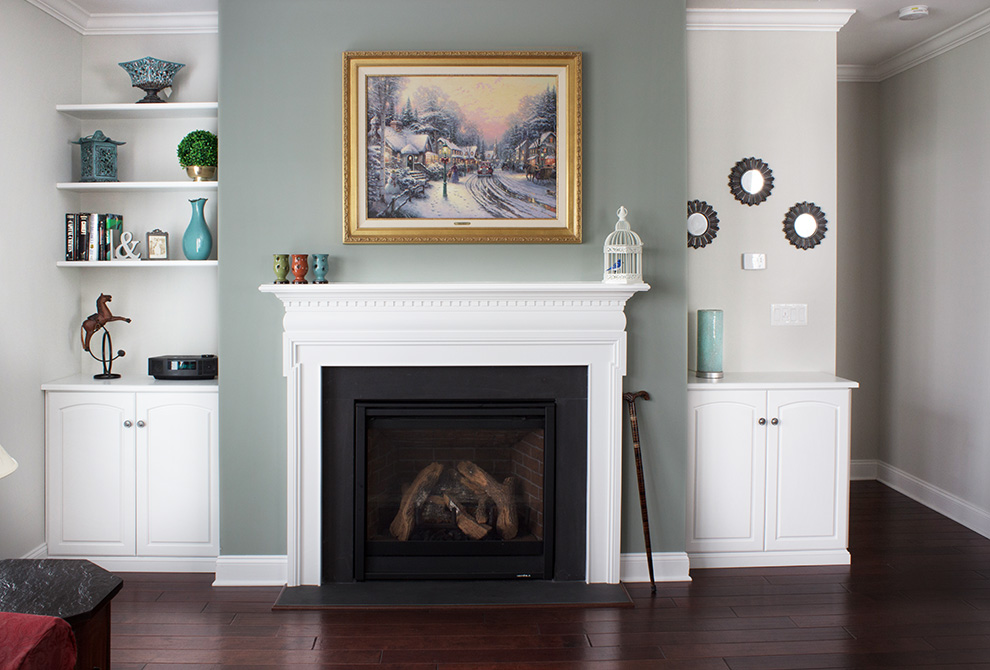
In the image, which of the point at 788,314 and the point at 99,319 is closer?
the point at 99,319

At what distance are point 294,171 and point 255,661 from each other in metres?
1.94

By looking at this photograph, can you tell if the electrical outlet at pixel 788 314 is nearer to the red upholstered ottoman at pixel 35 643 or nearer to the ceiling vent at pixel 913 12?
the ceiling vent at pixel 913 12

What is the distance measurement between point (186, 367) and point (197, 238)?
1.98ft

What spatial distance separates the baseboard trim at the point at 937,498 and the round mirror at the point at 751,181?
2031 mm

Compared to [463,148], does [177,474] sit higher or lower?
lower

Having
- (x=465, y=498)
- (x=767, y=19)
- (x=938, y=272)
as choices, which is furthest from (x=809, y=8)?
(x=465, y=498)

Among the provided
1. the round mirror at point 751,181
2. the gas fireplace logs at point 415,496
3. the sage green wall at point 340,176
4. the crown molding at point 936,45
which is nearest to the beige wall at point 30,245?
the sage green wall at point 340,176

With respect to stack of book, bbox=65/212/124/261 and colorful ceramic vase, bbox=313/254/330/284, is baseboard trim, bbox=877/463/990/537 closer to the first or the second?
colorful ceramic vase, bbox=313/254/330/284

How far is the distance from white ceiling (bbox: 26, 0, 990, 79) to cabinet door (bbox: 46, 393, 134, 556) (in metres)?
1.77

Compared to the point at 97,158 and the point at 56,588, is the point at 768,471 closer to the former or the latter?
the point at 56,588

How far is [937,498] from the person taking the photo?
13.5 feet

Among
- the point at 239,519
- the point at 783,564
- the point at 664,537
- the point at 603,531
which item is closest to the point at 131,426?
the point at 239,519

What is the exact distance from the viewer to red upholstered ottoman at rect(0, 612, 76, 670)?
4.85 feet

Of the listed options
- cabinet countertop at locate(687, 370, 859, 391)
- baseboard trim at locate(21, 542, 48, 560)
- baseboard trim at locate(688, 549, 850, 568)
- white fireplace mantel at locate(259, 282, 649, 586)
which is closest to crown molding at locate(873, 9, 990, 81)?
cabinet countertop at locate(687, 370, 859, 391)
